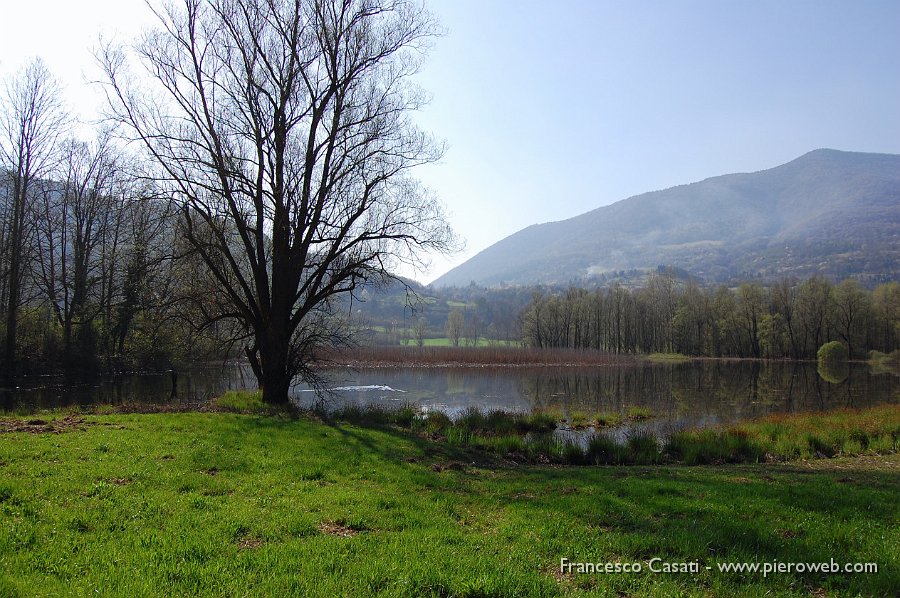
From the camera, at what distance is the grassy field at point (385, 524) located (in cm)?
453

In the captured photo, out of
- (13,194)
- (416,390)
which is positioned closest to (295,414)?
(416,390)

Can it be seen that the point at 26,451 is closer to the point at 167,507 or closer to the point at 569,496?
the point at 167,507

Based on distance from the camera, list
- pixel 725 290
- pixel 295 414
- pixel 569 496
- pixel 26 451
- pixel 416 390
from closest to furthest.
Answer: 1. pixel 569 496
2. pixel 26 451
3. pixel 295 414
4. pixel 416 390
5. pixel 725 290

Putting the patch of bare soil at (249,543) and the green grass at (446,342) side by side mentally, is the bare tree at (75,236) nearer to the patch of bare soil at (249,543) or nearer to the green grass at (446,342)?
the patch of bare soil at (249,543)

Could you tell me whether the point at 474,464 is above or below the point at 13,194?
below

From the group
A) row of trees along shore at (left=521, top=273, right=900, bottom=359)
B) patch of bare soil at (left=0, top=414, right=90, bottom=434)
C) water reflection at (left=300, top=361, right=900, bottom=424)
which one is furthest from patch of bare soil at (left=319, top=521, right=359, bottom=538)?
row of trees along shore at (left=521, top=273, right=900, bottom=359)

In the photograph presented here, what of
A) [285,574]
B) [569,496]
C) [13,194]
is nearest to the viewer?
[285,574]

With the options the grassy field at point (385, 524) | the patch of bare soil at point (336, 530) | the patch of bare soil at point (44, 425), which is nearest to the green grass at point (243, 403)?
the patch of bare soil at point (44, 425)

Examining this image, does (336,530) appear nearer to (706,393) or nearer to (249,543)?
(249,543)

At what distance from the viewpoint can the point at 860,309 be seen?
8138 centimetres

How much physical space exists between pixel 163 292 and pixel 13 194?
2061cm

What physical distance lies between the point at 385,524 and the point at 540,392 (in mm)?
32062

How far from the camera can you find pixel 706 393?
36969 mm

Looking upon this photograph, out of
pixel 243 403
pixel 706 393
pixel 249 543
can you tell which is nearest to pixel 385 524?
pixel 249 543
